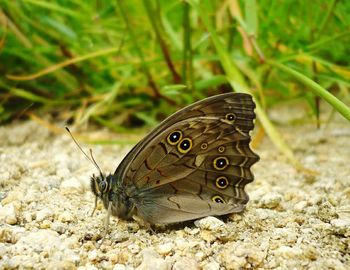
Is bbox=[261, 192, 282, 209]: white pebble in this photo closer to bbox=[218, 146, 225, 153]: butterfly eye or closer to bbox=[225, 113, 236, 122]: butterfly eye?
bbox=[218, 146, 225, 153]: butterfly eye

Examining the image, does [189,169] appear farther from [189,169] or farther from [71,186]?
[71,186]

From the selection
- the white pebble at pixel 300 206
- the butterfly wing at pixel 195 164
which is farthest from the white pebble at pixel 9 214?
the white pebble at pixel 300 206

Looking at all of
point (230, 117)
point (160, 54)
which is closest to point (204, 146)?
point (230, 117)

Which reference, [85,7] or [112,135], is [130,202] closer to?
[112,135]

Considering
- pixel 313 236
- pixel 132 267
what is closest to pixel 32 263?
pixel 132 267

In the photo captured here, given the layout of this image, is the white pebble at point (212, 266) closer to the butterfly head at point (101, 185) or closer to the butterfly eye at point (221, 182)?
the butterfly eye at point (221, 182)

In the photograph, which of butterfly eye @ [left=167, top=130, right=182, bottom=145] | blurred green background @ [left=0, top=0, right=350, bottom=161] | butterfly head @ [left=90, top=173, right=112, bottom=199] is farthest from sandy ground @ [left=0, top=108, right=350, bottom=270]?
blurred green background @ [left=0, top=0, right=350, bottom=161]
